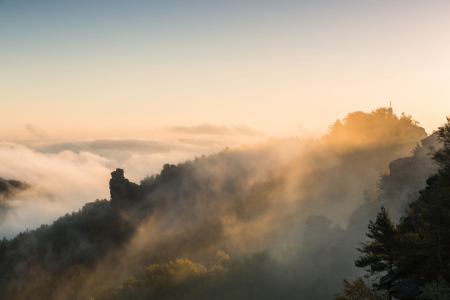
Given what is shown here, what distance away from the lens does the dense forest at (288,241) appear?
143 feet

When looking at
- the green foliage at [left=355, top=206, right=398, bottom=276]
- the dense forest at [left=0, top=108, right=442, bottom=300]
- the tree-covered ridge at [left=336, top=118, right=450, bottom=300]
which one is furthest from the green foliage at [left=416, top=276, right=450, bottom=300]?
the green foliage at [left=355, top=206, right=398, bottom=276]

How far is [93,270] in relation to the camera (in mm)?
168750

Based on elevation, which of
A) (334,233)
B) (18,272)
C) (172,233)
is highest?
(334,233)

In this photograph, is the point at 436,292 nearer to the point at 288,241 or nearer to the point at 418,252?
the point at 418,252

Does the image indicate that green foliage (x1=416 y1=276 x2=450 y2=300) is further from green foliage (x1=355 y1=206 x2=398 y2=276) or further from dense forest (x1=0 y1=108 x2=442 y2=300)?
green foliage (x1=355 y1=206 x2=398 y2=276)

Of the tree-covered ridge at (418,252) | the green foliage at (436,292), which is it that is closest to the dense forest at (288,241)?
the tree-covered ridge at (418,252)

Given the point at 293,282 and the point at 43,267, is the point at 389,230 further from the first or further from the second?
the point at 43,267

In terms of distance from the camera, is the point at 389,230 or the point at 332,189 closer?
the point at 389,230

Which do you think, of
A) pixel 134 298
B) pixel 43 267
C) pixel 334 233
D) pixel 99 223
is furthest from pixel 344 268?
pixel 43 267

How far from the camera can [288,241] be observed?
147000 mm

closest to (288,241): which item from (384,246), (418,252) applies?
(384,246)

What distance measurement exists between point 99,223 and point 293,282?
479ft

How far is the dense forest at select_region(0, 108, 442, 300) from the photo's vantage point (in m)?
43.7

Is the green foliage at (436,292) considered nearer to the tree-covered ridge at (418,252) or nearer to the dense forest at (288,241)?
the tree-covered ridge at (418,252)
